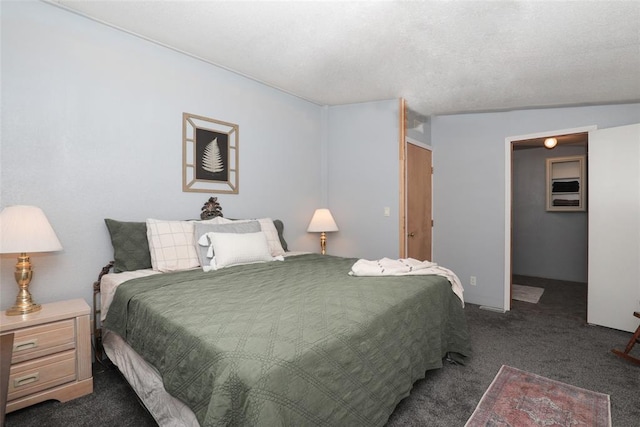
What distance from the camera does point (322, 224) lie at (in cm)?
392

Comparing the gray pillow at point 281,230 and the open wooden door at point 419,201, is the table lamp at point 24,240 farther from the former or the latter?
the open wooden door at point 419,201

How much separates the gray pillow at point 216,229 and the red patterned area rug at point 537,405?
6.83 feet

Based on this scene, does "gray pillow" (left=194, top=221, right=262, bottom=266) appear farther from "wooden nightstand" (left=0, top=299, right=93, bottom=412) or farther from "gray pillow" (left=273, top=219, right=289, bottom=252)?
"wooden nightstand" (left=0, top=299, right=93, bottom=412)

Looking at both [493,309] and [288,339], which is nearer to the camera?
[288,339]

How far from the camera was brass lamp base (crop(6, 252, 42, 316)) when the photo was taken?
1923mm

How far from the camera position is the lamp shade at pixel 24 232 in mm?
1790

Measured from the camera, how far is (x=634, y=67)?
96.3 inches

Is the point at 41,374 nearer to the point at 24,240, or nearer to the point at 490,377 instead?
the point at 24,240

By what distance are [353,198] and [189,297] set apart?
8.92ft

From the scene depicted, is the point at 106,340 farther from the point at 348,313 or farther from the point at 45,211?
the point at 348,313

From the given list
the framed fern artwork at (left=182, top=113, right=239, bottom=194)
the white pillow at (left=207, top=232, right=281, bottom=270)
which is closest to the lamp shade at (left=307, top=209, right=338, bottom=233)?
the framed fern artwork at (left=182, top=113, right=239, bottom=194)

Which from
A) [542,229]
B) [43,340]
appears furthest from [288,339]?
[542,229]

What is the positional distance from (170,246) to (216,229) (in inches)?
15.0

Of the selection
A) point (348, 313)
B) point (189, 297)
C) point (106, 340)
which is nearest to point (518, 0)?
point (348, 313)
